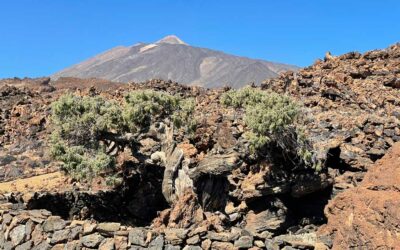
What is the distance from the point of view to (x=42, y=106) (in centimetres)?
3522

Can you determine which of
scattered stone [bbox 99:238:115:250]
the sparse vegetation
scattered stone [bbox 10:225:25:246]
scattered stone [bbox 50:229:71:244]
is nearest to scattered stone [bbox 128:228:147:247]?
scattered stone [bbox 99:238:115:250]

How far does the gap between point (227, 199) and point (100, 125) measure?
16.0 feet

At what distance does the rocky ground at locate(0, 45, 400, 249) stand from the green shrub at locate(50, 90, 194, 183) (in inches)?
29.1

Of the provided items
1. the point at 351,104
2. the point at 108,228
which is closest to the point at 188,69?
the point at 351,104

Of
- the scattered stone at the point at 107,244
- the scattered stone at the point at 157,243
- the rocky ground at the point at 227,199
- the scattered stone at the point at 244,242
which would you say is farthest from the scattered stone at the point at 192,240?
the scattered stone at the point at 107,244

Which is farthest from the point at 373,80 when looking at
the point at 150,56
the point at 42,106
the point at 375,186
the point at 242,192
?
the point at 150,56

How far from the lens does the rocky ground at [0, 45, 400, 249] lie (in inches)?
311

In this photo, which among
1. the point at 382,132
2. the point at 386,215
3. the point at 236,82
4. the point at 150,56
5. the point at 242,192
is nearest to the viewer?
the point at 386,215

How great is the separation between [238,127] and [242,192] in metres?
3.27

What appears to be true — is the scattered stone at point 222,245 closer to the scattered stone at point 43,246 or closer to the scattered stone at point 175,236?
the scattered stone at point 175,236

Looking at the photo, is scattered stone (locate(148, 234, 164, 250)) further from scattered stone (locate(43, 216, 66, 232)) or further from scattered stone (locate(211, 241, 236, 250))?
scattered stone (locate(43, 216, 66, 232))

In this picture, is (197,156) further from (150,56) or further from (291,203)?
(150,56)

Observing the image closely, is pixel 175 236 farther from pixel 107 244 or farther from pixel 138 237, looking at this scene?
pixel 107 244

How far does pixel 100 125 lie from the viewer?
48.7ft
